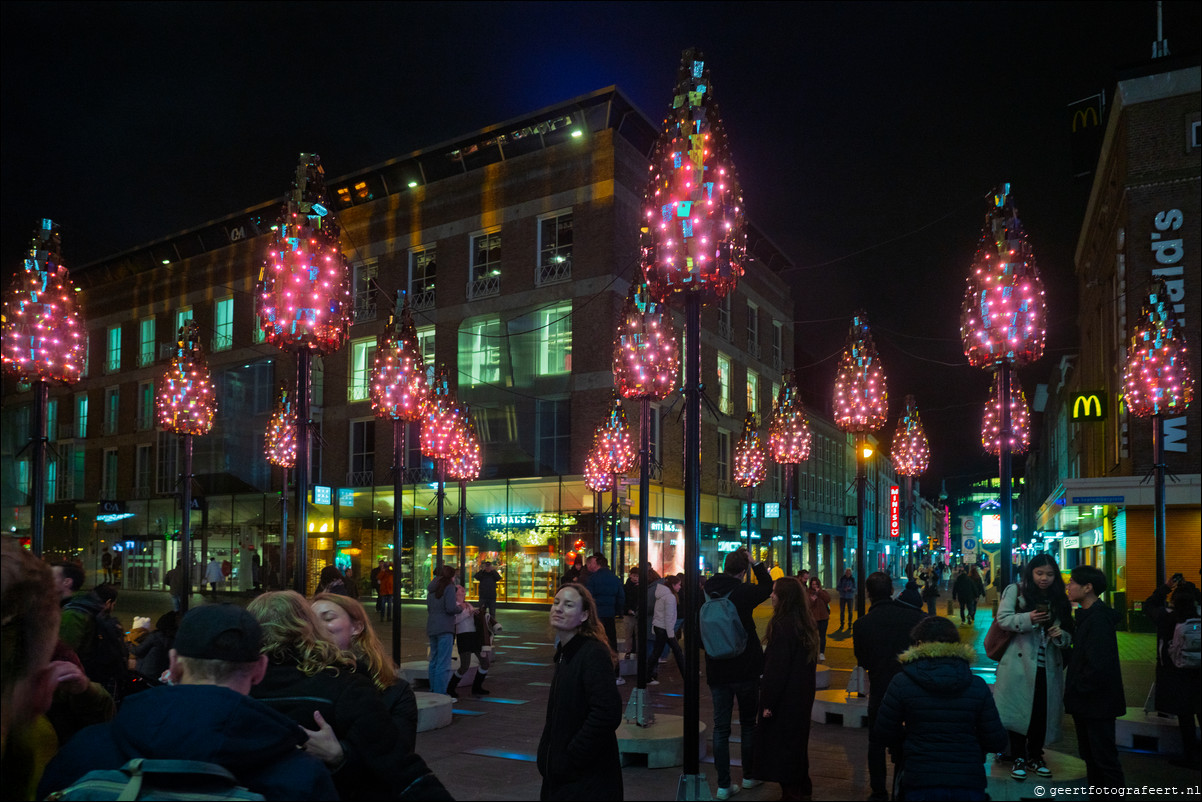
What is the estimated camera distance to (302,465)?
8.55m

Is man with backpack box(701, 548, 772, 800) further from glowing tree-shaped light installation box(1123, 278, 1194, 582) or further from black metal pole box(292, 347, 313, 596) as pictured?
glowing tree-shaped light installation box(1123, 278, 1194, 582)

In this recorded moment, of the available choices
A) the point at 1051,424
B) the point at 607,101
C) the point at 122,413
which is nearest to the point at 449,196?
the point at 607,101

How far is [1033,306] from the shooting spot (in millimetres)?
9320

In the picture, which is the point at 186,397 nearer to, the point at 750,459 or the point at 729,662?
the point at 729,662

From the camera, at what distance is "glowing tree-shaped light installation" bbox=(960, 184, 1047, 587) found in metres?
9.29

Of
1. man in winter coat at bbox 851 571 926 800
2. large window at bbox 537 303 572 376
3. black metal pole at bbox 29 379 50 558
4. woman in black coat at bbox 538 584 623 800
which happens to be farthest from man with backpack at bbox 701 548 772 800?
large window at bbox 537 303 572 376

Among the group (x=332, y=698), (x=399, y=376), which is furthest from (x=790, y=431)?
(x=332, y=698)

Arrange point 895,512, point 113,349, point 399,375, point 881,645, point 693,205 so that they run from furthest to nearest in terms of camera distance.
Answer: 1. point 113,349
2. point 895,512
3. point 399,375
4. point 881,645
5. point 693,205

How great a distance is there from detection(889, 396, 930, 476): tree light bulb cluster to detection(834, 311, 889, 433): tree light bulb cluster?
3.18 meters

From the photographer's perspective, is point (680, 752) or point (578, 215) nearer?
point (680, 752)

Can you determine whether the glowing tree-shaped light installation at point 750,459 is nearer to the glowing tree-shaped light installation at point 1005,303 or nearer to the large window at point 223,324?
the glowing tree-shaped light installation at point 1005,303

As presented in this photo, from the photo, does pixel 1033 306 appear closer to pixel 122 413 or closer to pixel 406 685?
pixel 406 685

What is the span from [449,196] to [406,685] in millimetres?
35214

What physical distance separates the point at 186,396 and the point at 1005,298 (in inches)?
447
